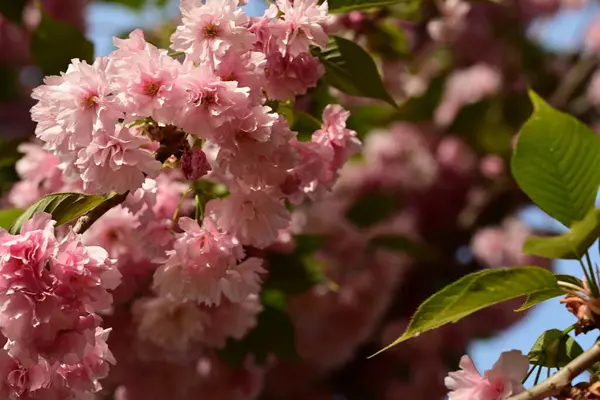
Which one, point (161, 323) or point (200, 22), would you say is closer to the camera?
point (200, 22)

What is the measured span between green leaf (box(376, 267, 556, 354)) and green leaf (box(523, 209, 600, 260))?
24 millimetres

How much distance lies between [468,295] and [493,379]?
0.38 ft

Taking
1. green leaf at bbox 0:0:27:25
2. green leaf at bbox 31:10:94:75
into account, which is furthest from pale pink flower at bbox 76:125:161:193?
green leaf at bbox 0:0:27:25

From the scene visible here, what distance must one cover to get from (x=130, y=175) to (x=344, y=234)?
1.47 m

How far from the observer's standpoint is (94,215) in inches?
34.7

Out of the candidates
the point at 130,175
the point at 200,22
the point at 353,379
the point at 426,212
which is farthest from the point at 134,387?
the point at 426,212

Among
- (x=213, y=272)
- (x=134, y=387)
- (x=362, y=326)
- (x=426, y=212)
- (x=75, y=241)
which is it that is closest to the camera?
(x=75, y=241)

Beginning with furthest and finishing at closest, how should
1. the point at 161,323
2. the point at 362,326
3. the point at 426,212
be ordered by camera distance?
1. the point at 426,212
2. the point at 362,326
3. the point at 161,323

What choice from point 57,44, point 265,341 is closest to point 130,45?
point 57,44

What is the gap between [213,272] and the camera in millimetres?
938

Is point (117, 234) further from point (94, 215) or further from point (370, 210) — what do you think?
point (370, 210)

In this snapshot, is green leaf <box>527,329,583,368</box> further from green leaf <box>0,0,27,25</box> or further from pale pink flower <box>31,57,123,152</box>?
green leaf <box>0,0,27,25</box>

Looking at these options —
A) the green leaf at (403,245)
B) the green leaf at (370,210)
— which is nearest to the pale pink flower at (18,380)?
the green leaf at (403,245)

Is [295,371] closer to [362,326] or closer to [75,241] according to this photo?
[362,326]
